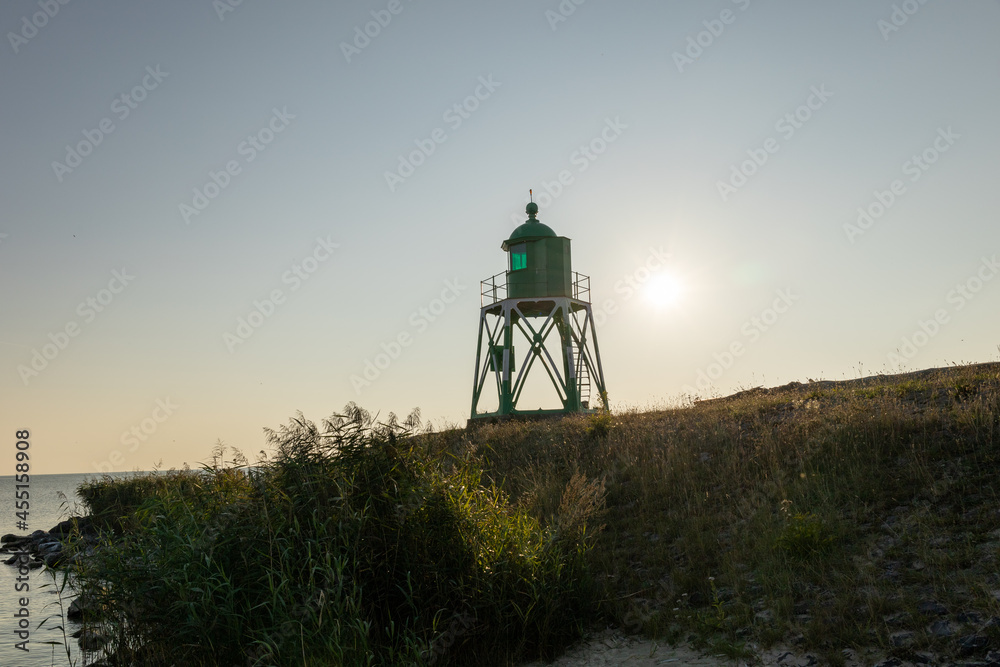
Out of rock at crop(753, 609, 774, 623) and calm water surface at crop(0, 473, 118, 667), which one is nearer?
rock at crop(753, 609, 774, 623)

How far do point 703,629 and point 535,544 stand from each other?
7.35ft

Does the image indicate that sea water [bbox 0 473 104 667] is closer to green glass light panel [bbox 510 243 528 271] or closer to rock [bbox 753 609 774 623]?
rock [bbox 753 609 774 623]

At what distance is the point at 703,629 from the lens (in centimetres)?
774

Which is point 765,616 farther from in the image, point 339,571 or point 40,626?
point 40,626

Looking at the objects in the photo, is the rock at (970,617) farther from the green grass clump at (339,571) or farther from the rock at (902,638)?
the green grass clump at (339,571)

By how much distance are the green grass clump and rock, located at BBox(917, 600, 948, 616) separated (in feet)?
12.4

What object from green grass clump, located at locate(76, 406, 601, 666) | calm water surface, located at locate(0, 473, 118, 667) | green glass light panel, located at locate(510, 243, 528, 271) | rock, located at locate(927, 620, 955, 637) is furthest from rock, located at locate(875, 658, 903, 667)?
green glass light panel, located at locate(510, 243, 528, 271)

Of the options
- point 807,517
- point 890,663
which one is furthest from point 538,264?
point 890,663

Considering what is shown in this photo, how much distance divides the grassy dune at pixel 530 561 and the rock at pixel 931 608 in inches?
0.7

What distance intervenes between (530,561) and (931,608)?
439 cm

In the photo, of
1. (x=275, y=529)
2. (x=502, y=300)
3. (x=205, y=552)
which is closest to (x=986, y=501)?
(x=275, y=529)

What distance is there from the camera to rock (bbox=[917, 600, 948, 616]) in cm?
682

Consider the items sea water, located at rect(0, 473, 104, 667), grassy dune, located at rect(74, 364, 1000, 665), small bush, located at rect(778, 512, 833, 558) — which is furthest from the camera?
sea water, located at rect(0, 473, 104, 667)

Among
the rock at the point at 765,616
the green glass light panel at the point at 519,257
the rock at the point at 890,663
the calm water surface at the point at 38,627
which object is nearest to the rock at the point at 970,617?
the rock at the point at 890,663
